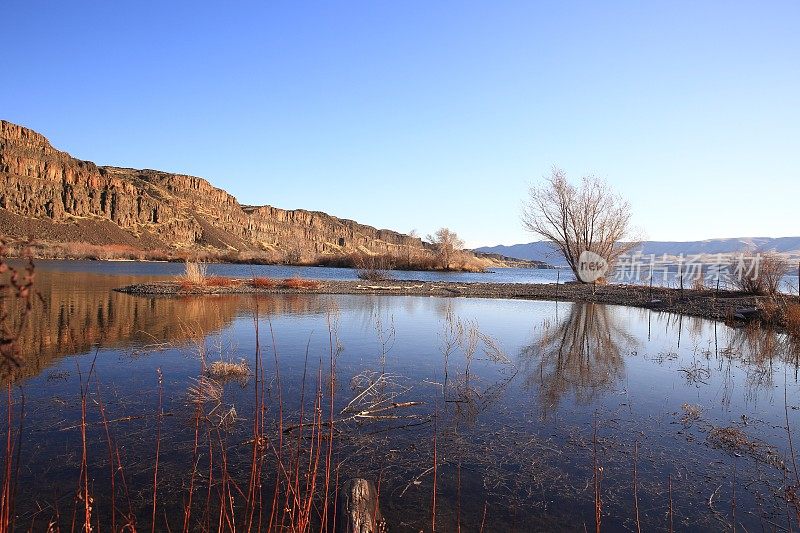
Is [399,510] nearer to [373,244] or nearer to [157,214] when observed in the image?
[157,214]

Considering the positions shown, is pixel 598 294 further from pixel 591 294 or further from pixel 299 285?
pixel 299 285

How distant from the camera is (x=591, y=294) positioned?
2488 centimetres

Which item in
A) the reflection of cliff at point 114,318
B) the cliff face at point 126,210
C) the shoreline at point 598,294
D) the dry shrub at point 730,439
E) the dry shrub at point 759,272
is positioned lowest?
the dry shrub at point 730,439

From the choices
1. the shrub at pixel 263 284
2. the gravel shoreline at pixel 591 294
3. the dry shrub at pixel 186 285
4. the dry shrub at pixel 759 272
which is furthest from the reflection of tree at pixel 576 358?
the shrub at pixel 263 284

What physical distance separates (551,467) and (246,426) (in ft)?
11.1

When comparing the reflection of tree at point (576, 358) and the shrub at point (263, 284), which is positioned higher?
the shrub at point (263, 284)

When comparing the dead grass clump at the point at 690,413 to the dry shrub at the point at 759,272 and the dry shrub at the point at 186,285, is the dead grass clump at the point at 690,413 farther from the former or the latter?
the dry shrub at the point at 186,285

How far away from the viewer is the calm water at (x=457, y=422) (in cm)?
397

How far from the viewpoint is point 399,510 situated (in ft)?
12.7

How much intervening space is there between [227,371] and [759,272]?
2106 centimetres

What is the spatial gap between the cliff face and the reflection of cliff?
54321 mm

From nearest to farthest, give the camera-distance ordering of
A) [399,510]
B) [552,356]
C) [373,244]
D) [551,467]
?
[399,510]
[551,467]
[552,356]
[373,244]

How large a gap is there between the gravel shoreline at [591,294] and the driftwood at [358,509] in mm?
16308

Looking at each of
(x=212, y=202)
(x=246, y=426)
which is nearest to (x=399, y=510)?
(x=246, y=426)
